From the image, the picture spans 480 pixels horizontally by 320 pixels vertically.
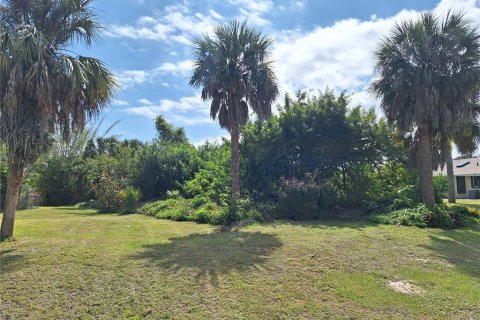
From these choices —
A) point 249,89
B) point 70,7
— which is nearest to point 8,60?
point 70,7

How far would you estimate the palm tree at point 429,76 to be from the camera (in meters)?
12.4

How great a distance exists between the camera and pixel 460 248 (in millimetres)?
8281

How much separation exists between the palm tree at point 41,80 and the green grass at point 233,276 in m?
2.21

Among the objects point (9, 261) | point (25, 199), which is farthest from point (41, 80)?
point (25, 199)

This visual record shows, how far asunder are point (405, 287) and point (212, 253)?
12.3 ft

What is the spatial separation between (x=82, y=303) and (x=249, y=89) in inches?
407

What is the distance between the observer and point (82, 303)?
483 centimetres

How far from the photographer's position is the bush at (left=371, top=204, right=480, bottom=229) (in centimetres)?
1119

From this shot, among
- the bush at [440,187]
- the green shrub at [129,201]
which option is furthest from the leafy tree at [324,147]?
the green shrub at [129,201]

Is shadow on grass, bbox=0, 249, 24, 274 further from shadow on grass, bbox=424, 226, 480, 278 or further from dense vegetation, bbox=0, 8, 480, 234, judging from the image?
shadow on grass, bbox=424, 226, 480, 278

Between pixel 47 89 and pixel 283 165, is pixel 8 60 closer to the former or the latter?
pixel 47 89

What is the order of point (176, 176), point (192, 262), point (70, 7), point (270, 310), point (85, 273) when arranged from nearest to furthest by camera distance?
point (270, 310) < point (85, 273) < point (192, 262) < point (70, 7) < point (176, 176)

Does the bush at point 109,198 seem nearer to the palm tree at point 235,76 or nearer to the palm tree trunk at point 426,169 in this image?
the palm tree at point 235,76

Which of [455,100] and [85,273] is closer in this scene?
[85,273]
